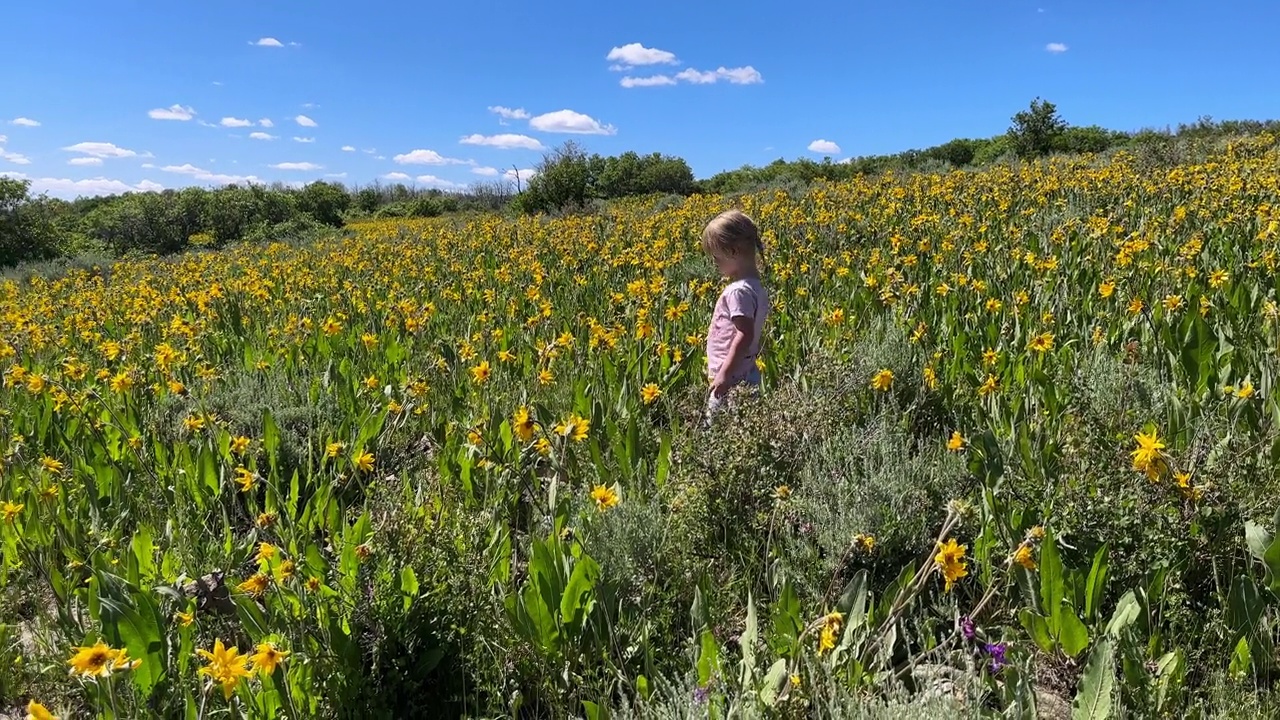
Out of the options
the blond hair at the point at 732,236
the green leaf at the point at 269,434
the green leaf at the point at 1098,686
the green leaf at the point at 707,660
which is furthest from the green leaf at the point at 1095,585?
the green leaf at the point at 269,434

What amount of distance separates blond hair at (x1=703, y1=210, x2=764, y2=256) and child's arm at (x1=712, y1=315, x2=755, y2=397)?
34cm

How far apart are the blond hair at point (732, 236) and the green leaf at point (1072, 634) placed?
2.10 meters

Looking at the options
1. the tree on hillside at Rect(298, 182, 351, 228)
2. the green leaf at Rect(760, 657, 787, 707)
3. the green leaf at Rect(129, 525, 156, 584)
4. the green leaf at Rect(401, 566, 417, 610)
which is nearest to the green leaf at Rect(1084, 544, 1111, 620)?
the green leaf at Rect(760, 657, 787, 707)

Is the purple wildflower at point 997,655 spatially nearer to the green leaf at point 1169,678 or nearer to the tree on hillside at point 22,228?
the green leaf at point 1169,678

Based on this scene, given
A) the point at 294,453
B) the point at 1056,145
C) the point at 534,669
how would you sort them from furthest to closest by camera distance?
the point at 1056,145 → the point at 294,453 → the point at 534,669

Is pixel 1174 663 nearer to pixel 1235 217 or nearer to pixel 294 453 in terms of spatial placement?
pixel 294 453

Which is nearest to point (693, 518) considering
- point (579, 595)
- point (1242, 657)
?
point (579, 595)

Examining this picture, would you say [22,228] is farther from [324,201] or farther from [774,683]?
[774,683]

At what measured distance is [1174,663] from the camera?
166 centimetres

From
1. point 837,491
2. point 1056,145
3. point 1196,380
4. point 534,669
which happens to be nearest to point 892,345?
point 1196,380

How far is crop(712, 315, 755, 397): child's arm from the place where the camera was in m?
3.42

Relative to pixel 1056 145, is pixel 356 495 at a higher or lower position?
lower

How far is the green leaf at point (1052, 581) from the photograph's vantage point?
5.86 ft

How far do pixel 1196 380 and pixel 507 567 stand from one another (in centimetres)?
271
